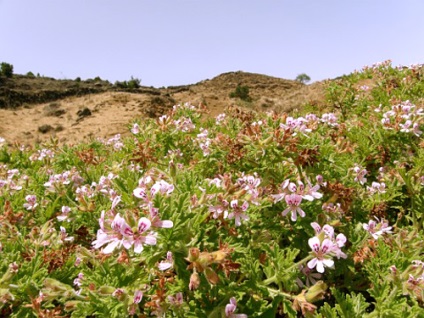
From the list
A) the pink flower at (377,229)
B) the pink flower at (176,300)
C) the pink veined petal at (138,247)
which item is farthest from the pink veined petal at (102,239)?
the pink flower at (377,229)

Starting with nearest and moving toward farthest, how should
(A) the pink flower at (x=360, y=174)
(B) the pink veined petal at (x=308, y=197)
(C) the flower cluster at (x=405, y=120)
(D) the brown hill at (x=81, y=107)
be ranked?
1. (B) the pink veined petal at (x=308, y=197)
2. (A) the pink flower at (x=360, y=174)
3. (C) the flower cluster at (x=405, y=120)
4. (D) the brown hill at (x=81, y=107)

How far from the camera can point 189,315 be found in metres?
1.46

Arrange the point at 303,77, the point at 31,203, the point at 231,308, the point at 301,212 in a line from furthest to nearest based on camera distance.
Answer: the point at 303,77 → the point at 31,203 → the point at 301,212 → the point at 231,308

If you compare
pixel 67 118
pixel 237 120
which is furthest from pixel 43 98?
pixel 237 120

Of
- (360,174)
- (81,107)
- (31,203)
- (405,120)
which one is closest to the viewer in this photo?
(360,174)

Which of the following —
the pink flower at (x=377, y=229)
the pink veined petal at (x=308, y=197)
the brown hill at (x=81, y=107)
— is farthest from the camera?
the brown hill at (x=81, y=107)

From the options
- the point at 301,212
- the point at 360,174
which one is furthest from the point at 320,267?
the point at 360,174

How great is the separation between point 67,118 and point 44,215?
19.1 meters

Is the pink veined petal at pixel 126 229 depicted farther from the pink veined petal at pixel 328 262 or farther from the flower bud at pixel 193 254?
the pink veined petal at pixel 328 262

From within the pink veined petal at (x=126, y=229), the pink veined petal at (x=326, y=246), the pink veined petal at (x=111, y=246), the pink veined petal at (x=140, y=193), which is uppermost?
the pink veined petal at (x=140, y=193)

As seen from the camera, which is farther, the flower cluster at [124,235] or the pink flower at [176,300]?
the pink flower at [176,300]

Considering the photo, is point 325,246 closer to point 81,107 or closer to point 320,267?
point 320,267

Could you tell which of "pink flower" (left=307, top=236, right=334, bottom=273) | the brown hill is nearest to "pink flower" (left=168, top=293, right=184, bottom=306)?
"pink flower" (left=307, top=236, right=334, bottom=273)

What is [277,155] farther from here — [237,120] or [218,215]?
[237,120]
